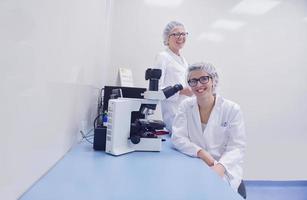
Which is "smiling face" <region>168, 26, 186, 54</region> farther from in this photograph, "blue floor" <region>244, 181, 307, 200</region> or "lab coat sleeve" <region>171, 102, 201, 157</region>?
"blue floor" <region>244, 181, 307, 200</region>

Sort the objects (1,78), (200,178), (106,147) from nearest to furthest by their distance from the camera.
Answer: (1,78), (200,178), (106,147)

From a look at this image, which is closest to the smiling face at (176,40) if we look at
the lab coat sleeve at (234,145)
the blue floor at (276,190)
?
the lab coat sleeve at (234,145)

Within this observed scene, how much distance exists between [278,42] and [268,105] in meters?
0.83

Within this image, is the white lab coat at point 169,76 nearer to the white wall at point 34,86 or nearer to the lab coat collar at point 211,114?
the lab coat collar at point 211,114

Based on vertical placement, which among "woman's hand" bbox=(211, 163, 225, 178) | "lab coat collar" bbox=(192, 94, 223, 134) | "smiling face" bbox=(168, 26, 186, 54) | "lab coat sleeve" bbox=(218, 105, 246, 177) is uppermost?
"smiling face" bbox=(168, 26, 186, 54)

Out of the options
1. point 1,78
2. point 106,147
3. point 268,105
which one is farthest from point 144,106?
point 268,105

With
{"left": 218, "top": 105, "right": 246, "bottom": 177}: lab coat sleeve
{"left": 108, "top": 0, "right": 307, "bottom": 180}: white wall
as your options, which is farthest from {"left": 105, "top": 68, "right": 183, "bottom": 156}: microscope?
{"left": 108, "top": 0, "right": 307, "bottom": 180}: white wall

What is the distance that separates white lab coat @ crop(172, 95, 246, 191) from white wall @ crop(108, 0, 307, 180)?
1498mm

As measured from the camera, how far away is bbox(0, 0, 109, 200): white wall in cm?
57

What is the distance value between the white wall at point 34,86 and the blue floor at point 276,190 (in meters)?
2.51

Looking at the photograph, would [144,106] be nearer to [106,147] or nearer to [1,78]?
[106,147]

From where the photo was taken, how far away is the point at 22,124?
2.15 feet

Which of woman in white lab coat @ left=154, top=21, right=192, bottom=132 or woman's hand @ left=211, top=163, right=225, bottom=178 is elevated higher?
woman in white lab coat @ left=154, top=21, right=192, bottom=132

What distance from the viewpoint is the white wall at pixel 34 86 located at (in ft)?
1.86
